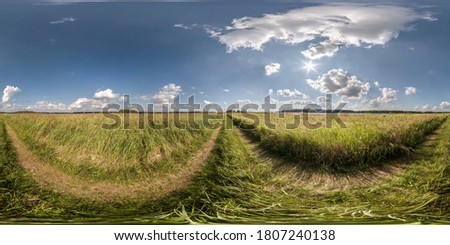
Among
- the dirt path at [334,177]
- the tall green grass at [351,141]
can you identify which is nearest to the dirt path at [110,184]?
the tall green grass at [351,141]

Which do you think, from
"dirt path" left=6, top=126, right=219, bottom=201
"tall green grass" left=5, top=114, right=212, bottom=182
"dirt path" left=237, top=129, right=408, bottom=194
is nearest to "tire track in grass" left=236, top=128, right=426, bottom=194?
"dirt path" left=237, top=129, right=408, bottom=194

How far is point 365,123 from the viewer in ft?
11.9

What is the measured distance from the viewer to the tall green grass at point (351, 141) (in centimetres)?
332

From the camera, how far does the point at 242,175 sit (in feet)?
11.4

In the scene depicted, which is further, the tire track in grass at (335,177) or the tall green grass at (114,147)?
Answer: the tall green grass at (114,147)

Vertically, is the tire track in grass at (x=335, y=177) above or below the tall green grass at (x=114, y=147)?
below

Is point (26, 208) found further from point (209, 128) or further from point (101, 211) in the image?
point (209, 128)

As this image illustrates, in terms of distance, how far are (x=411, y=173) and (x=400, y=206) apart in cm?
36

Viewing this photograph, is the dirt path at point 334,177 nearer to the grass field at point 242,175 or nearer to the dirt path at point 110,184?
the grass field at point 242,175

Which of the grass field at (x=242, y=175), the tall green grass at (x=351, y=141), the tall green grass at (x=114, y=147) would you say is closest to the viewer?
the grass field at (x=242, y=175)

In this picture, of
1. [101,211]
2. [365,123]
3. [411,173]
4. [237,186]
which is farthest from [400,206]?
[101,211]

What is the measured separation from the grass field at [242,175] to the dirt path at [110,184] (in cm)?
1

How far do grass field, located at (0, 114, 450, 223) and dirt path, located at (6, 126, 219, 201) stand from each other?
0.01 metres

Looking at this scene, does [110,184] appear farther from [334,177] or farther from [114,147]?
[334,177]
